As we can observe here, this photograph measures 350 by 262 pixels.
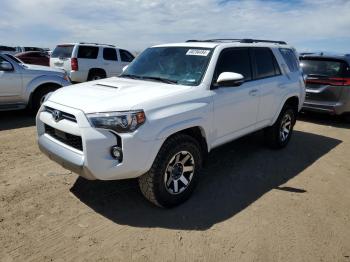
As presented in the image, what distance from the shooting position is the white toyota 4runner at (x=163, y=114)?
10.4ft

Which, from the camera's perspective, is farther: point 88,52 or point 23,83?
point 88,52

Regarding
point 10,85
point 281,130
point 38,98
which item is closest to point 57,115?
point 281,130

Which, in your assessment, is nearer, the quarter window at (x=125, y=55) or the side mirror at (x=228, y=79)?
the side mirror at (x=228, y=79)

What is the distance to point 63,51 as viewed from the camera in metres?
12.5

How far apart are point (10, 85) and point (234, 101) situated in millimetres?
5403

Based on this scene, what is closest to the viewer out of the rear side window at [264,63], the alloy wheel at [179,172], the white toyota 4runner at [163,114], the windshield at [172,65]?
the white toyota 4runner at [163,114]

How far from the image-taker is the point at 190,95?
3.75 m

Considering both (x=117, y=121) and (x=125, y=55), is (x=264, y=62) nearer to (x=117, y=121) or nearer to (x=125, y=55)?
(x=117, y=121)

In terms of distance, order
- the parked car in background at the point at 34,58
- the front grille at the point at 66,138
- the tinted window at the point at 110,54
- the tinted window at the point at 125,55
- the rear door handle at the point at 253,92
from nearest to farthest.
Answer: the front grille at the point at 66,138
the rear door handle at the point at 253,92
the tinted window at the point at 110,54
the tinted window at the point at 125,55
the parked car in background at the point at 34,58

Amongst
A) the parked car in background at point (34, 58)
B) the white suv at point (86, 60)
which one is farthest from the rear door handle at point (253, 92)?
the parked car in background at point (34, 58)

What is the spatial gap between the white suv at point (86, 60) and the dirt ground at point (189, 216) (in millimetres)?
7274

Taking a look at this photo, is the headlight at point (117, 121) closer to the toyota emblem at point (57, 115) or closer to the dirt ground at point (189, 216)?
the toyota emblem at point (57, 115)

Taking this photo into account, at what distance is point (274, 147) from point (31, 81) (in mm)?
5540

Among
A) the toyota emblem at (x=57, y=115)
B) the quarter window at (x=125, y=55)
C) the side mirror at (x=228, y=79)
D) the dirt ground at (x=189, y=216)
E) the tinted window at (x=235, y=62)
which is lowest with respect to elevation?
the dirt ground at (x=189, y=216)
